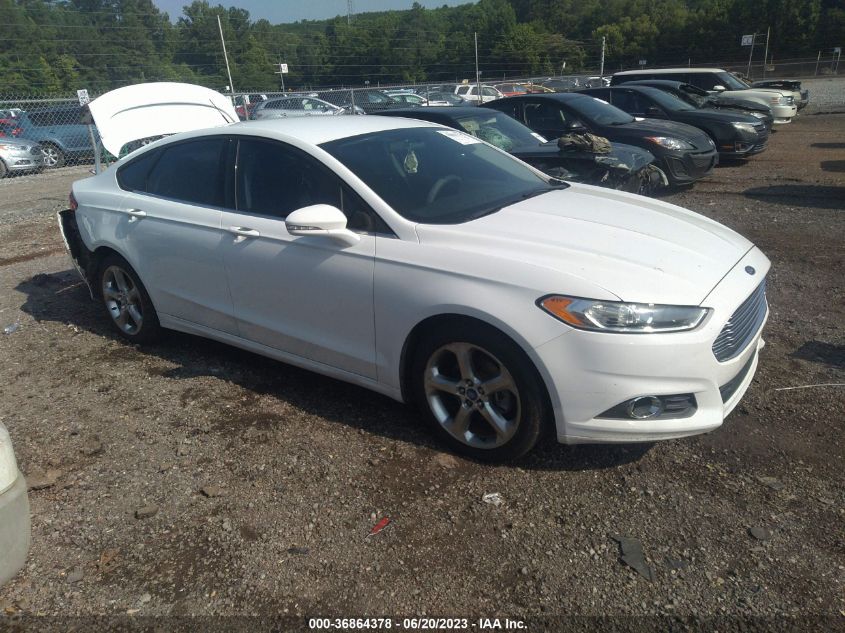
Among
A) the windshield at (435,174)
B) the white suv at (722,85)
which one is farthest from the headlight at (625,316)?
the white suv at (722,85)

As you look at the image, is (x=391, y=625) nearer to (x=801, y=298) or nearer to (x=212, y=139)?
(x=212, y=139)

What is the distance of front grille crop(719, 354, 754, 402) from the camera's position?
2.99m

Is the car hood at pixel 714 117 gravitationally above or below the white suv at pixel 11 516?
above

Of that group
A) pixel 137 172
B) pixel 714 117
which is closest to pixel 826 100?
pixel 714 117

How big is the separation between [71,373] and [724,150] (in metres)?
10.9

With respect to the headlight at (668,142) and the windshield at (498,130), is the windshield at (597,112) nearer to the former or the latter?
the headlight at (668,142)

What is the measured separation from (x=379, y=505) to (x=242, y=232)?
1.83 metres

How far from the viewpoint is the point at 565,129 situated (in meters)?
9.52

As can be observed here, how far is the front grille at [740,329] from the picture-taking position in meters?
2.89

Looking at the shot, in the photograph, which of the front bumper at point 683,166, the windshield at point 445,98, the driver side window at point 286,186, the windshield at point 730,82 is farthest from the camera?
the windshield at point 445,98

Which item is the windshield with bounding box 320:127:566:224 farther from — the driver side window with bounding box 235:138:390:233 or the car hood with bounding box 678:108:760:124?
the car hood with bounding box 678:108:760:124

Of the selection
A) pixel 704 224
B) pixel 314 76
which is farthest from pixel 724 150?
pixel 314 76

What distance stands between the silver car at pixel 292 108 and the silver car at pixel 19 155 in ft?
23.3

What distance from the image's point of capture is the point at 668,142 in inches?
359
